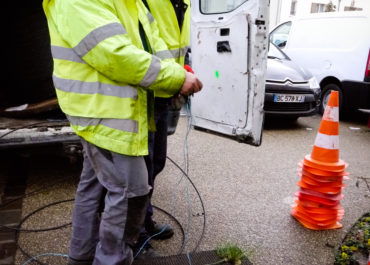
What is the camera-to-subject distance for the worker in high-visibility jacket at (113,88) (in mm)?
1492

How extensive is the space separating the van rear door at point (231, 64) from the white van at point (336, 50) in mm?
4585

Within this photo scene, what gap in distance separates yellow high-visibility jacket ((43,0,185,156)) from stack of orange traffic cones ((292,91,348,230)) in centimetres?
163

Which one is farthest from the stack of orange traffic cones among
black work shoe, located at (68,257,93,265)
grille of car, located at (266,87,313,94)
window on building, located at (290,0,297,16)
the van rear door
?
window on building, located at (290,0,297,16)

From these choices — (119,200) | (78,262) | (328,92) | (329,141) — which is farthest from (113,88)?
(328,92)

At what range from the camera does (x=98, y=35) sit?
58.1 inches

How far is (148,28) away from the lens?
5.58ft

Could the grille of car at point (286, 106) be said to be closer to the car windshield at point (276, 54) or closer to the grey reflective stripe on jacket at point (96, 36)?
the car windshield at point (276, 54)

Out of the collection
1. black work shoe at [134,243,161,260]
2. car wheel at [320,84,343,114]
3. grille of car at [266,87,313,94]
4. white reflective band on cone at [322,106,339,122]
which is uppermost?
white reflective band on cone at [322,106,339,122]

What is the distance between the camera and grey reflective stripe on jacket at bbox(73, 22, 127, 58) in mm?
1475

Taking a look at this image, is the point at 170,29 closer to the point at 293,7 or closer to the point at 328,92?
the point at 328,92

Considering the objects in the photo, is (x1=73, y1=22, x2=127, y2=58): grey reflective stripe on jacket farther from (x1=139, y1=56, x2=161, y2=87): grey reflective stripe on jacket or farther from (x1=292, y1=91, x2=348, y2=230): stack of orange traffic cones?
(x1=292, y1=91, x2=348, y2=230): stack of orange traffic cones

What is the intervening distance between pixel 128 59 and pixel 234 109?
1.16 metres

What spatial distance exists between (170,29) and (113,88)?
650 millimetres

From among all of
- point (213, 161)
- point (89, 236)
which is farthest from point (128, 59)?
point (213, 161)
